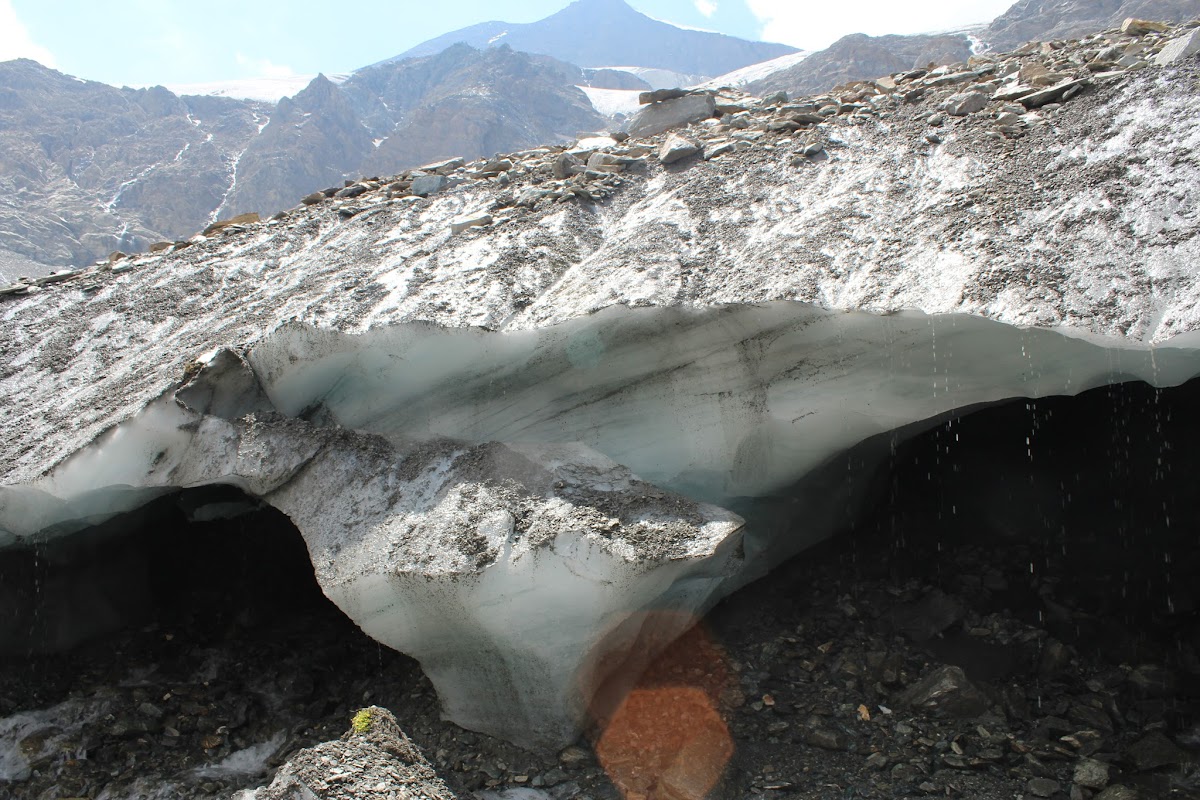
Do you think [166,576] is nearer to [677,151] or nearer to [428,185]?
[428,185]

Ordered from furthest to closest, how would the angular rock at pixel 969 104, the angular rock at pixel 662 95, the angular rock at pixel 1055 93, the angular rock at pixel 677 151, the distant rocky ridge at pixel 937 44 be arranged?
the distant rocky ridge at pixel 937 44 → the angular rock at pixel 662 95 → the angular rock at pixel 677 151 → the angular rock at pixel 969 104 → the angular rock at pixel 1055 93

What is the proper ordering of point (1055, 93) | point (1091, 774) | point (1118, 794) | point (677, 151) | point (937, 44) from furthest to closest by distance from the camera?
point (937, 44) → point (677, 151) → point (1055, 93) → point (1091, 774) → point (1118, 794)

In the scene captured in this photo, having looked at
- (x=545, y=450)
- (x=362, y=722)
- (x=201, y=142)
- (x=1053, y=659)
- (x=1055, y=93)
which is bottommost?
(x=1053, y=659)

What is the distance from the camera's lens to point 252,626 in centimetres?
500

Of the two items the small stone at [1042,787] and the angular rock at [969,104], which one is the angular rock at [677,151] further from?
the small stone at [1042,787]

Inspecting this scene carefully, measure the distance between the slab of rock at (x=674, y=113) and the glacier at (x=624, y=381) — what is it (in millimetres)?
2113

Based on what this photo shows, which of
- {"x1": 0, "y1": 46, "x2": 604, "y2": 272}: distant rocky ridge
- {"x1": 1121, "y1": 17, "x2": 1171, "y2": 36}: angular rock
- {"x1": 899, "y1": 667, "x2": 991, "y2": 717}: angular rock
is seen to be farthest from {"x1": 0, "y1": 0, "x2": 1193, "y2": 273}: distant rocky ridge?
{"x1": 899, "y1": 667, "x2": 991, "y2": 717}: angular rock

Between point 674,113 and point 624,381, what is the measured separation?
12.0 feet

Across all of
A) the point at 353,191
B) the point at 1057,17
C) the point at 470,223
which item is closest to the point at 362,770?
the point at 470,223

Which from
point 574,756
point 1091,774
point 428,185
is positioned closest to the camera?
point 1091,774

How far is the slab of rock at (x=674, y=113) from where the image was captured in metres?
6.62

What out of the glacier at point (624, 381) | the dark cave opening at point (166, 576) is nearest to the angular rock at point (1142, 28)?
the glacier at point (624, 381)

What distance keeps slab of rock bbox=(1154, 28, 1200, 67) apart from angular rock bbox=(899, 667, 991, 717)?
320 cm

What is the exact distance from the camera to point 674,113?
22.1 feet
